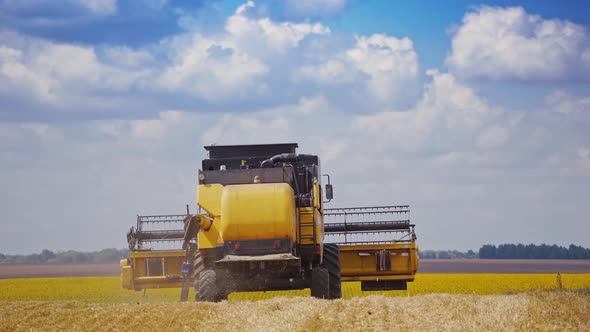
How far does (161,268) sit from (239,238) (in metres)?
6.34

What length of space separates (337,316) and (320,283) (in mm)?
4987

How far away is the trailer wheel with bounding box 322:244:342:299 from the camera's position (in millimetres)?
22609

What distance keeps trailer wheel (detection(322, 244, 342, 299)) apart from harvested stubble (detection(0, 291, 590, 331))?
3.21 meters

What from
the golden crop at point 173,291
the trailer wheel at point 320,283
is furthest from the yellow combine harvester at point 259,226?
the golden crop at point 173,291

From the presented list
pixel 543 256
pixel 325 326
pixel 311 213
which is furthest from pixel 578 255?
pixel 325 326

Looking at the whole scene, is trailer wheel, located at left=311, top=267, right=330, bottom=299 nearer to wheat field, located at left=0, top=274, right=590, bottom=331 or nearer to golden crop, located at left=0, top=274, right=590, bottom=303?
wheat field, located at left=0, top=274, right=590, bottom=331

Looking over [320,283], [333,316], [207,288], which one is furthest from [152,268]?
[333,316]

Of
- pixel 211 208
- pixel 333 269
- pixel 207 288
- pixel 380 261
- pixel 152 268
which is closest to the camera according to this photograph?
pixel 207 288

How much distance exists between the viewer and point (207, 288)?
20.6 meters

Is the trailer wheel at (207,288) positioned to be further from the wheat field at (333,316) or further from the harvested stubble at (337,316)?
the wheat field at (333,316)

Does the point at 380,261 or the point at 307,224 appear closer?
the point at 307,224

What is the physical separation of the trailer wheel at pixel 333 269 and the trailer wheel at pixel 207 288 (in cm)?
309

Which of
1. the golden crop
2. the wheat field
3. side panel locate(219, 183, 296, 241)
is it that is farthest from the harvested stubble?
the golden crop

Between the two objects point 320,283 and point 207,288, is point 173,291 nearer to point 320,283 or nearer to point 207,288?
point 207,288
